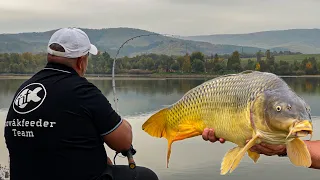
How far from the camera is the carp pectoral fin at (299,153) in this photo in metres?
2.16

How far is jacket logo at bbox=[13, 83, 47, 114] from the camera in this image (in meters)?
2.64

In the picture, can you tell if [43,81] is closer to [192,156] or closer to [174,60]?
[192,156]

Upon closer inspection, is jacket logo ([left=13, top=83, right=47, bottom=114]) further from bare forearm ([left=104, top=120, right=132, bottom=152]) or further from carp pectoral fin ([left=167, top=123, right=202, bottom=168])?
carp pectoral fin ([left=167, top=123, right=202, bottom=168])

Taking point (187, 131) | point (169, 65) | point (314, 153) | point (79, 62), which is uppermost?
point (79, 62)

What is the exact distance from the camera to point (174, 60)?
32531mm

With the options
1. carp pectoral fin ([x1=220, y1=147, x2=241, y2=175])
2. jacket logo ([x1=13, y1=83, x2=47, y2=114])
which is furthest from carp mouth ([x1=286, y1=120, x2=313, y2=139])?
jacket logo ([x1=13, y1=83, x2=47, y2=114])

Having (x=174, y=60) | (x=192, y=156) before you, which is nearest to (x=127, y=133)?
(x=192, y=156)

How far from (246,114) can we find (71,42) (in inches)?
45.8

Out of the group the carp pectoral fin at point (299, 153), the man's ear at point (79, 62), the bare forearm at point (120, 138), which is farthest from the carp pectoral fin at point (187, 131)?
the man's ear at point (79, 62)

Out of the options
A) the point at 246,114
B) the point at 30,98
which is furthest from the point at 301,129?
the point at 30,98

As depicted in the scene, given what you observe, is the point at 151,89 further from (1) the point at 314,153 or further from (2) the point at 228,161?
(2) the point at 228,161

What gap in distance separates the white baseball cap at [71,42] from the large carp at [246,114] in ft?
2.10

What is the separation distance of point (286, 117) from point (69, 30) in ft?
4.87

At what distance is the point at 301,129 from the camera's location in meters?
2.00
